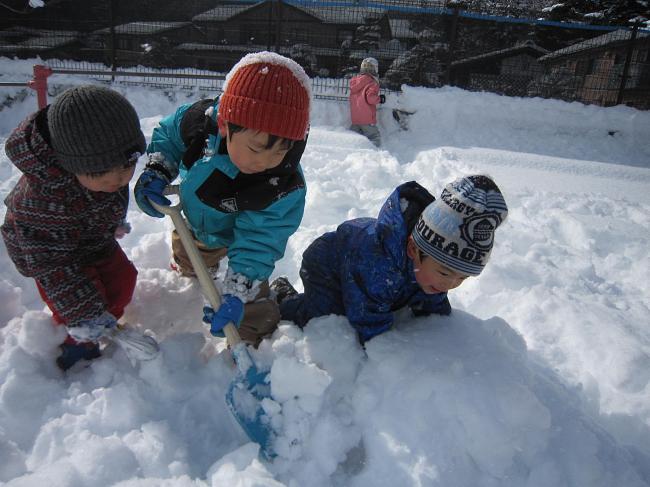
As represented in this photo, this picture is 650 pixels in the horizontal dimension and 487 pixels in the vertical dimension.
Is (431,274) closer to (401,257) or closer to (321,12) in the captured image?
(401,257)

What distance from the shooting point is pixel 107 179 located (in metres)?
1.55

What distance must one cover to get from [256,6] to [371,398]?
8051 mm

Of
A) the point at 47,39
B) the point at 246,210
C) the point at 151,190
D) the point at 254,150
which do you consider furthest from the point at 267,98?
the point at 47,39

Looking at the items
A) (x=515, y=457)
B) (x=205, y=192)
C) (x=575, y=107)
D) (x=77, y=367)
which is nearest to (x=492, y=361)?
(x=515, y=457)

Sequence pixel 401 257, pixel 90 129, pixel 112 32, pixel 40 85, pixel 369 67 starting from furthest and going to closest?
pixel 112 32, pixel 369 67, pixel 40 85, pixel 401 257, pixel 90 129

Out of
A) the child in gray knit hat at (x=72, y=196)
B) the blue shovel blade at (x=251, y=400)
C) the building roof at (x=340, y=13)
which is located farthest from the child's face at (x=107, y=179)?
the building roof at (x=340, y=13)

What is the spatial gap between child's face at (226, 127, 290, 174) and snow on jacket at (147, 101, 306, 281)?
11 centimetres

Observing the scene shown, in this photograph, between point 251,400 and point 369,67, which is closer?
point 251,400

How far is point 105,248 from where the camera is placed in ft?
6.21

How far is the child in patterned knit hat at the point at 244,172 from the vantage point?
1517mm

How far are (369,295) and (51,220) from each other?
44.1 inches

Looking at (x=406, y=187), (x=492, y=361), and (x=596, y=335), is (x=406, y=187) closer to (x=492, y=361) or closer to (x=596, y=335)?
(x=492, y=361)

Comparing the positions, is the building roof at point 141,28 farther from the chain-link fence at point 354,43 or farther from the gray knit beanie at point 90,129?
the gray knit beanie at point 90,129

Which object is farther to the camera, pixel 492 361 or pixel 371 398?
pixel 492 361
